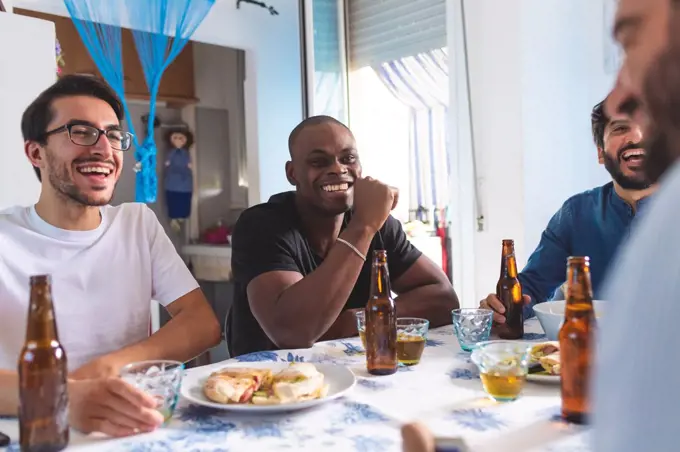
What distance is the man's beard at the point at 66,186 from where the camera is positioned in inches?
55.2

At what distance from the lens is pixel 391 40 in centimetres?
365

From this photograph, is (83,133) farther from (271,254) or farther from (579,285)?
(579,285)

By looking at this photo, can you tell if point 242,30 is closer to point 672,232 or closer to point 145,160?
point 145,160

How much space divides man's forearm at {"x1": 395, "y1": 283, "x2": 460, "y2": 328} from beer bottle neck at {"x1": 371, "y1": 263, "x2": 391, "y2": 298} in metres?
0.46

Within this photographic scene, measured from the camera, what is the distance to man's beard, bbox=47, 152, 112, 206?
1401 millimetres

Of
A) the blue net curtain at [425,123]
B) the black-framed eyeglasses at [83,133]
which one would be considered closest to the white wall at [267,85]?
the blue net curtain at [425,123]

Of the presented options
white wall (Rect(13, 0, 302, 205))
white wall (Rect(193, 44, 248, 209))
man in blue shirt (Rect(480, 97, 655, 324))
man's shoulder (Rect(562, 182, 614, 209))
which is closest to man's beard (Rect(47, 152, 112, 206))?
man in blue shirt (Rect(480, 97, 655, 324))

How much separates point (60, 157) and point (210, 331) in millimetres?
533

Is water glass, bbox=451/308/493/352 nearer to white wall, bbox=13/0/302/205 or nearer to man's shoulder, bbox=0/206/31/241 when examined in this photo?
man's shoulder, bbox=0/206/31/241

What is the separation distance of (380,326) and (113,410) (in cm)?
47

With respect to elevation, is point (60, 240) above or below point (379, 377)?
above

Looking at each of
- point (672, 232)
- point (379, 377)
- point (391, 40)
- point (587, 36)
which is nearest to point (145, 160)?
point (391, 40)

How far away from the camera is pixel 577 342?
857mm

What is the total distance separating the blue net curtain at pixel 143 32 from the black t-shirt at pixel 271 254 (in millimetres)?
1550
